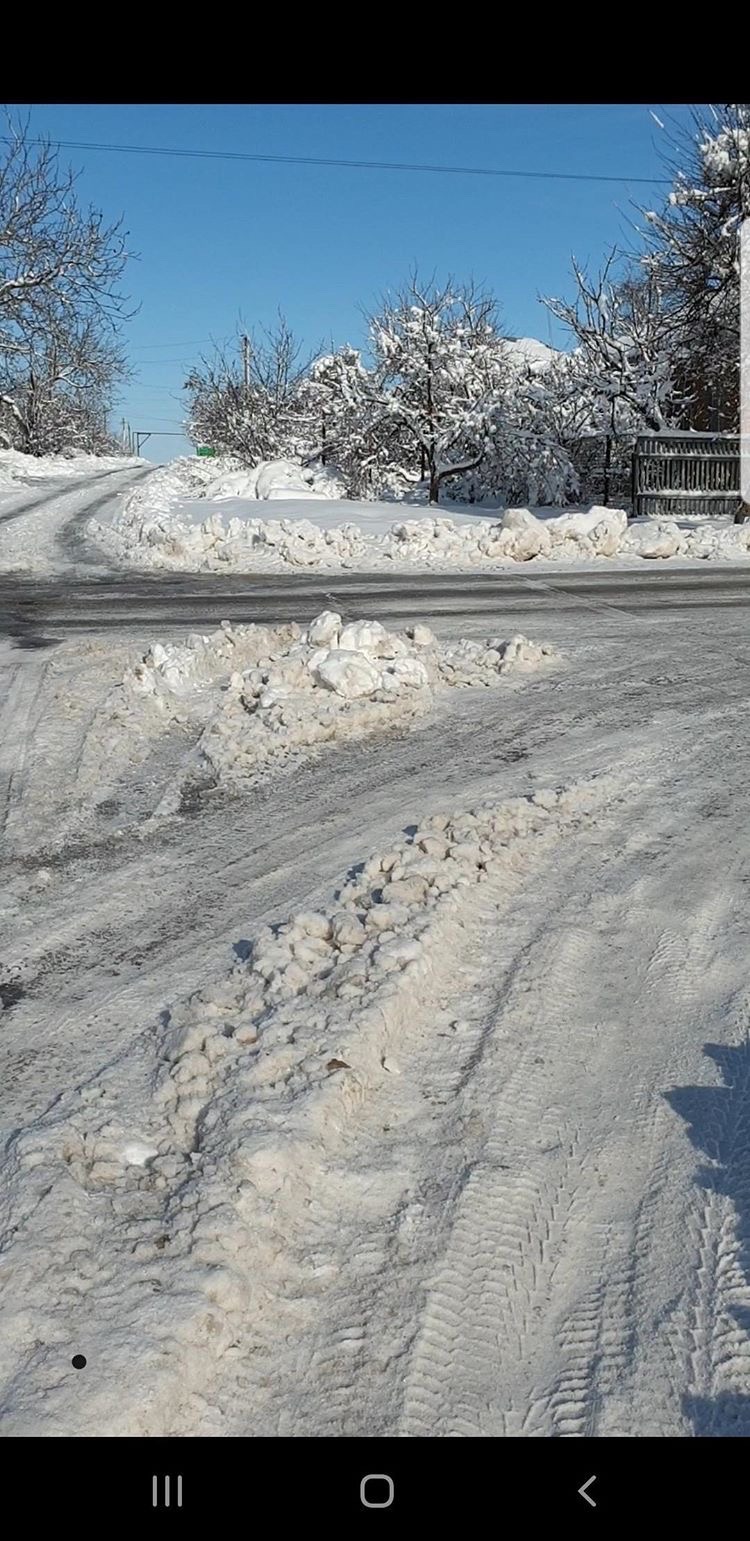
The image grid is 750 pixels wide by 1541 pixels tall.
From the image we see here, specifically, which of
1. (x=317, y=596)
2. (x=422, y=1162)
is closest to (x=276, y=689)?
(x=422, y=1162)

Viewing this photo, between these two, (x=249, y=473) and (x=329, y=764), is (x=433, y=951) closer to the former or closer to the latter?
(x=329, y=764)

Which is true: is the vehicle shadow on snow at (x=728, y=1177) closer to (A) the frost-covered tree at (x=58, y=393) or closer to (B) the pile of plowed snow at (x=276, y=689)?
(B) the pile of plowed snow at (x=276, y=689)

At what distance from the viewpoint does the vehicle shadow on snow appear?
2217mm

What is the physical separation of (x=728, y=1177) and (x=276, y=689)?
4634 mm

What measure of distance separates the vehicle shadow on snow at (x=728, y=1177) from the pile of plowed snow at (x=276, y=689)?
3.31 meters

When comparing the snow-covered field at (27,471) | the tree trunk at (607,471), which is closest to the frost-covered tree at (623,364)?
the tree trunk at (607,471)

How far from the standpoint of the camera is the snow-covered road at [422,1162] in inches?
90.5

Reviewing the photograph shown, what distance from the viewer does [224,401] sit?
4216 cm

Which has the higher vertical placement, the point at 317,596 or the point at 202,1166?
the point at 317,596

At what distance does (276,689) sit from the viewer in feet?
22.8

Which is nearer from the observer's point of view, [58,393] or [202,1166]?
[202,1166]
